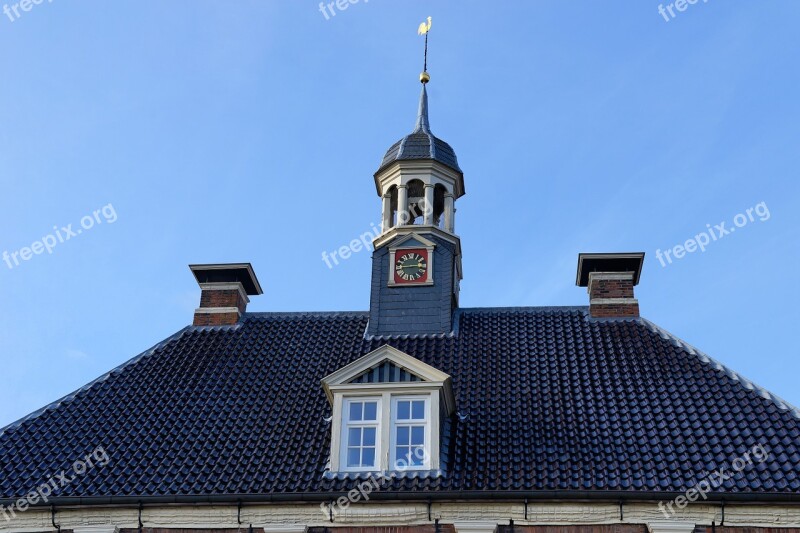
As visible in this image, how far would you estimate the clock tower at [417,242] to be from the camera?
74.1 ft

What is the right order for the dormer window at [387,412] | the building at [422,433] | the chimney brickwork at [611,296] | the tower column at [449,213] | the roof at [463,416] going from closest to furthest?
the building at [422,433] → the roof at [463,416] → the dormer window at [387,412] → the chimney brickwork at [611,296] → the tower column at [449,213]

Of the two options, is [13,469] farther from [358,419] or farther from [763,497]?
[763,497]

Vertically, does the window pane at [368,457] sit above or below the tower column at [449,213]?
below

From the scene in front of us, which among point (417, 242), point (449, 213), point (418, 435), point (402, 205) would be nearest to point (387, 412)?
point (418, 435)

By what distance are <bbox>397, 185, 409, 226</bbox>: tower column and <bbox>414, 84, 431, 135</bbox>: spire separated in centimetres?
243

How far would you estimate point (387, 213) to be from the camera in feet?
81.9

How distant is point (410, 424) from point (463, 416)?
1386 millimetres

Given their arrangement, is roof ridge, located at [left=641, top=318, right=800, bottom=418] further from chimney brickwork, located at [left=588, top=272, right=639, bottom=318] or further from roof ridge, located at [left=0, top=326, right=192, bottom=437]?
roof ridge, located at [left=0, top=326, right=192, bottom=437]

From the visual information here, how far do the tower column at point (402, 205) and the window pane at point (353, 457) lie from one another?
818 cm

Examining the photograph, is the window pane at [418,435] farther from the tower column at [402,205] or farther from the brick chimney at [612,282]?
the tower column at [402,205]

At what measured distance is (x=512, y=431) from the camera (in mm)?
17703

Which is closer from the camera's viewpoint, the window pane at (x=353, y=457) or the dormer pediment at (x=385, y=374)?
the window pane at (x=353, y=457)

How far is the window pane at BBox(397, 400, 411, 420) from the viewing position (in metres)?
17.5

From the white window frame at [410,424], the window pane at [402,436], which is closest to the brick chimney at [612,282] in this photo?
the white window frame at [410,424]
